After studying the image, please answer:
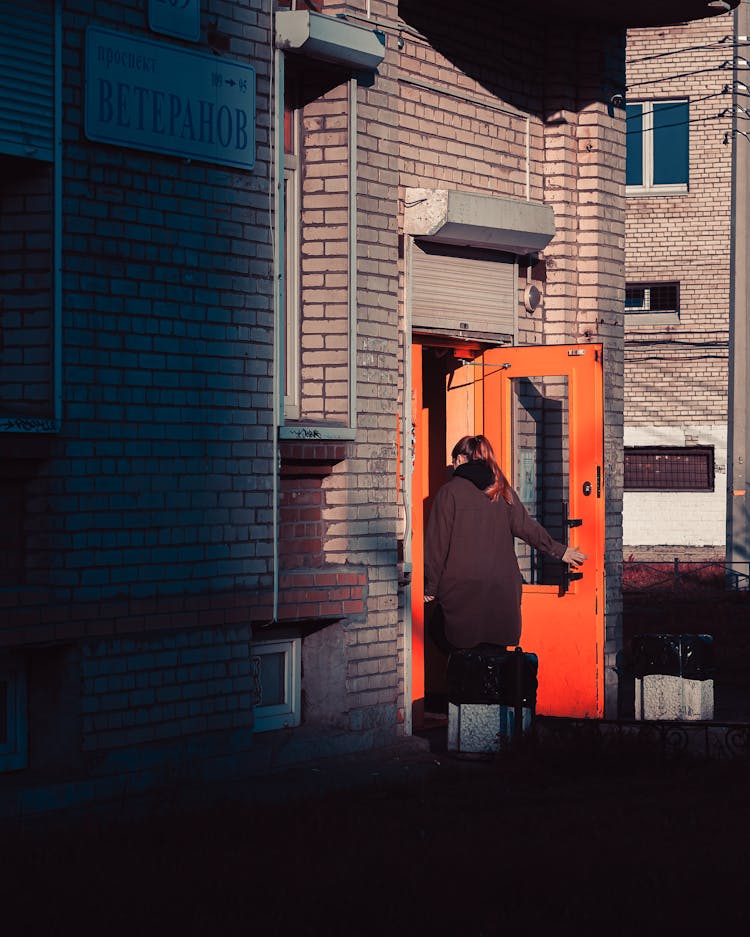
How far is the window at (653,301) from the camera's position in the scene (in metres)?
28.8

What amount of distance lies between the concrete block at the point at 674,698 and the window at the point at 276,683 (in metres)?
2.28

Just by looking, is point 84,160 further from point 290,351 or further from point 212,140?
point 290,351

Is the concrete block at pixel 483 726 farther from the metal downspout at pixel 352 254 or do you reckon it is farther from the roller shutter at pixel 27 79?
the roller shutter at pixel 27 79

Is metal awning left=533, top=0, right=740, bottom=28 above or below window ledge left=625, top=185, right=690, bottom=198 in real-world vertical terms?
below

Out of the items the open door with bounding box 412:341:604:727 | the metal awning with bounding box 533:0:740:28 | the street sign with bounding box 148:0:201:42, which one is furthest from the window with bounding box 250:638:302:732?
the metal awning with bounding box 533:0:740:28

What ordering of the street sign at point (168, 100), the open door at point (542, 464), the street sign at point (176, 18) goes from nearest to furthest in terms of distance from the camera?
the street sign at point (168, 100) < the street sign at point (176, 18) < the open door at point (542, 464)

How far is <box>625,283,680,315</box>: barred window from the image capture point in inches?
1138

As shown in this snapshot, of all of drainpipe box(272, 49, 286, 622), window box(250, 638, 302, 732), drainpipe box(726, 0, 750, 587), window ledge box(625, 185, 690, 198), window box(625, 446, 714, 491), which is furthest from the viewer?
window box(625, 446, 714, 491)

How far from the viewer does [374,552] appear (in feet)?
33.0

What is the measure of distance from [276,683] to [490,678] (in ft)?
4.10

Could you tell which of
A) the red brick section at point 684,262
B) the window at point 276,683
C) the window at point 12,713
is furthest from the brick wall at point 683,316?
the window at point 12,713

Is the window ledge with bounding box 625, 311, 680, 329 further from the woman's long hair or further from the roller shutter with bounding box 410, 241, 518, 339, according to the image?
the woman's long hair

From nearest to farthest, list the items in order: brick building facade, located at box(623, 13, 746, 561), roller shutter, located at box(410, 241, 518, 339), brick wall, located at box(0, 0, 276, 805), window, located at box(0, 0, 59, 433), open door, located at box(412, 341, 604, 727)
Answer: window, located at box(0, 0, 59, 433) < brick wall, located at box(0, 0, 276, 805) < roller shutter, located at box(410, 241, 518, 339) < open door, located at box(412, 341, 604, 727) < brick building facade, located at box(623, 13, 746, 561)

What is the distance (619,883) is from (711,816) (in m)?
1.46
